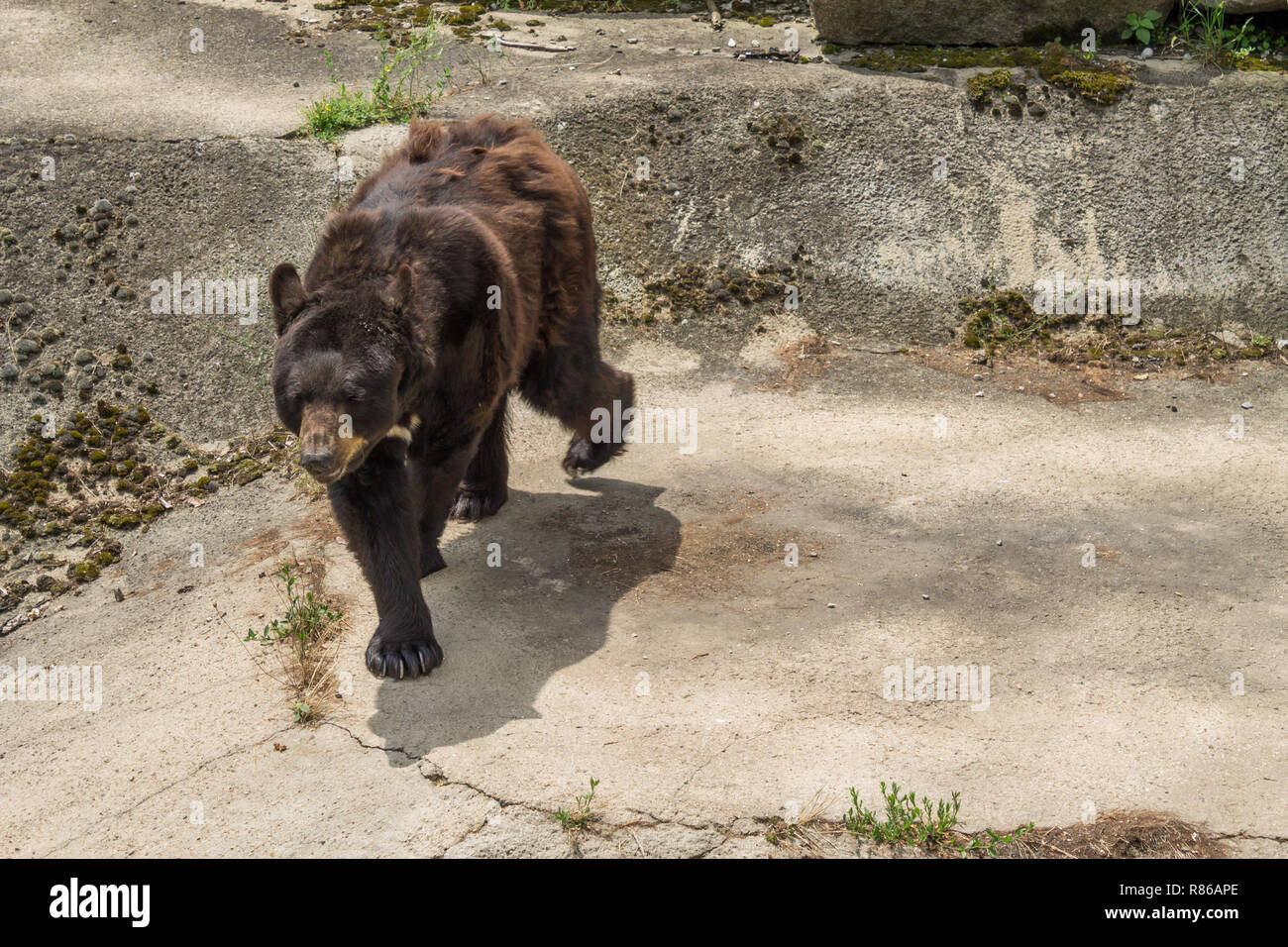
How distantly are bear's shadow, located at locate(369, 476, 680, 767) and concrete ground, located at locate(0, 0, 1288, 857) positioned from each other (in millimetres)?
17

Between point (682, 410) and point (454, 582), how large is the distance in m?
2.46

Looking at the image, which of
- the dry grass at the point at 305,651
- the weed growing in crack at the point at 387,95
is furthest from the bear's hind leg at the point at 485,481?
the weed growing in crack at the point at 387,95

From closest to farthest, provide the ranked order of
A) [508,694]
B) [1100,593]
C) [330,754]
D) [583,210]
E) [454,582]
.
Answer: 1. [330,754]
2. [508,694]
3. [1100,593]
4. [454,582]
5. [583,210]

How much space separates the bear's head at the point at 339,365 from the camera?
4.59m

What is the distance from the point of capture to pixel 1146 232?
28.5 feet

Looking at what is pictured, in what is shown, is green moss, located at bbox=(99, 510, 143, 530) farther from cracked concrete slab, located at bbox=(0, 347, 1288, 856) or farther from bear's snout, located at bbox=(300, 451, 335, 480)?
bear's snout, located at bbox=(300, 451, 335, 480)

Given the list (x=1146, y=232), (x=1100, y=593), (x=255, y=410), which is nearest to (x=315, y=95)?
(x=255, y=410)

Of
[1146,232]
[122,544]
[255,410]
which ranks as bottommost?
[122,544]

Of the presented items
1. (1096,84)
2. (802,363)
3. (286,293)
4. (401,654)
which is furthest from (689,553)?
(1096,84)

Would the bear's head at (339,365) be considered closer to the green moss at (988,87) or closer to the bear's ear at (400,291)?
the bear's ear at (400,291)

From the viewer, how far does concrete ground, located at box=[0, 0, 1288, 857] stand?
4.30 m

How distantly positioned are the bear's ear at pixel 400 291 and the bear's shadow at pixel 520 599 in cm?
151

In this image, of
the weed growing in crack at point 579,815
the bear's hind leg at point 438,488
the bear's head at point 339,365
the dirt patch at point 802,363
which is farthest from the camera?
the dirt patch at point 802,363
